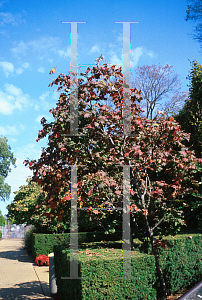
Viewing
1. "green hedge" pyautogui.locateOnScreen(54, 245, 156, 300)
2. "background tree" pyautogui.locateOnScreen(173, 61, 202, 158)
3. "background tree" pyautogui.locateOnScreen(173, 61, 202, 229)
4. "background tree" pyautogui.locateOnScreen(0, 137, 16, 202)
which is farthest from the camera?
"background tree" pyautogui.locateOnScreen(0, 137, 16, 202)

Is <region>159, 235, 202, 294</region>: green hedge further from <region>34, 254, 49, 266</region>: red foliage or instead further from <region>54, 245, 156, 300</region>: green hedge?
<region>34, 254, 49, 266</region>: red foliage

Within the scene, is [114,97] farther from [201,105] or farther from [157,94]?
[157,94]

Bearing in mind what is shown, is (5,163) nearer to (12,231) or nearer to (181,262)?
(12,231)

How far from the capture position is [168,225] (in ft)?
27.3

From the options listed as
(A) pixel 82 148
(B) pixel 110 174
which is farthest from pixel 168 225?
(A) pixel 82 148

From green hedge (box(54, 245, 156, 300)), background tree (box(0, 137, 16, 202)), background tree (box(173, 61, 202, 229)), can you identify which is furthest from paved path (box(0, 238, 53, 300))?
background tree (box(0, 137, 16, 202))

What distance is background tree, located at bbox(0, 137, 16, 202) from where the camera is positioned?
38469 millimetres

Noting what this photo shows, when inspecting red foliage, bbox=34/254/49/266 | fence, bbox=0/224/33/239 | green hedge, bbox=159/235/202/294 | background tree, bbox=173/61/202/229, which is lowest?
fence, bbox=0/224/33/239

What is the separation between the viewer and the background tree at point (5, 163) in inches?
1515

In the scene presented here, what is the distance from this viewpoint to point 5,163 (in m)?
39.6

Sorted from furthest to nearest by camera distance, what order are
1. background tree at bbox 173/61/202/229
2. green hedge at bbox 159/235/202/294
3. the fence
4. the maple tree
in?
the fence
background tree at bbox 173/61/202/229
green hedge at bbox 159/235/202/294
the maple tree

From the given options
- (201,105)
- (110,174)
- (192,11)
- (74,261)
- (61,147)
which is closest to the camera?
(74,261)

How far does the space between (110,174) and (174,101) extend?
1651 centimetres

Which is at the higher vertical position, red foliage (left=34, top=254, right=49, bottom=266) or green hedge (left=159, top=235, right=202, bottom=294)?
green hedge (left=159, top=235, right=202, bottom=294)
